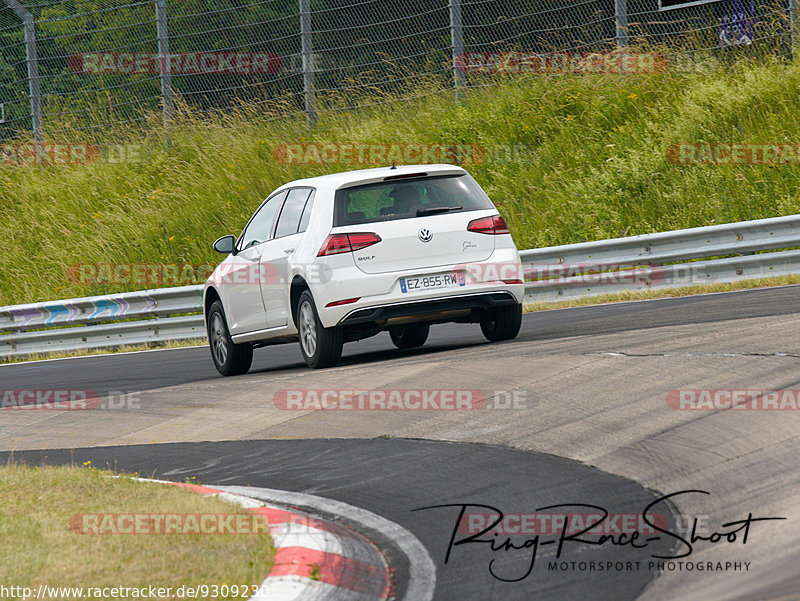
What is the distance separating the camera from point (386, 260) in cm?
1077

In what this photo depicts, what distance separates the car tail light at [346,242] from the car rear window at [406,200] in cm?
18

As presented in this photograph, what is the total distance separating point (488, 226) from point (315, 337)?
1.85 metres

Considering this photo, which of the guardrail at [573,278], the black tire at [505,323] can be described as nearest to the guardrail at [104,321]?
the guardrail at [573,278]

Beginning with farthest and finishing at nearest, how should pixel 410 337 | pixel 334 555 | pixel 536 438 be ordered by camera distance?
1. pixel 410 337
2. pixel 536 438
3. pixel 334 555

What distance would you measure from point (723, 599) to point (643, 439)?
268 cm

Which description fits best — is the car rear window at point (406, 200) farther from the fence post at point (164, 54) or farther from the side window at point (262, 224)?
the fence post at point (164, 54)

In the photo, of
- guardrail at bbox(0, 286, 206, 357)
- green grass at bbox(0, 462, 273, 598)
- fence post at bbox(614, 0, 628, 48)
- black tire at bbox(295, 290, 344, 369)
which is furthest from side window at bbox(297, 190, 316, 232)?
fence post at bbox(614, 0, 628, 48)

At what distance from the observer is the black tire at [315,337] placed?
1100 cm

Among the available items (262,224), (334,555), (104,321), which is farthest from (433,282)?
(104,321)

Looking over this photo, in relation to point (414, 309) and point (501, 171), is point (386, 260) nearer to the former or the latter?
point (414, 309)

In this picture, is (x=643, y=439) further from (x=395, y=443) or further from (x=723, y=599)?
(x=723, y=599)

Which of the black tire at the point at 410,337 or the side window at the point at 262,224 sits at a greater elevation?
the side window at the point at 262,224

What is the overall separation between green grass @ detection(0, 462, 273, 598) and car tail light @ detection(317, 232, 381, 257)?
3919 mm

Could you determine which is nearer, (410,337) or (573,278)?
(410,337)
